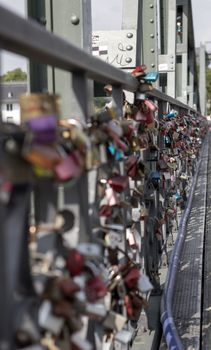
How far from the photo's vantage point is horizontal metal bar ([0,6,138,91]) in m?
1.06

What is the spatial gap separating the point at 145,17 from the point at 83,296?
639 cm

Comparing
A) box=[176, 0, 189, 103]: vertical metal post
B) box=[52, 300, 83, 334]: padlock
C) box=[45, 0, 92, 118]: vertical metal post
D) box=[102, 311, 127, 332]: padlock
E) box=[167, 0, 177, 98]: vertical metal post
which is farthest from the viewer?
box=[176, 0, 189, 103]: vertical metal post

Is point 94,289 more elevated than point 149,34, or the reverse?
point 149,34

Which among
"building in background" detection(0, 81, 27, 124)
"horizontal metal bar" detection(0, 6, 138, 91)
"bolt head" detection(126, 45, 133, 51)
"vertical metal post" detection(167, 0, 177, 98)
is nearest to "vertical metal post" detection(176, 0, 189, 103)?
"vertical metal post" detection(167, 0, 177, 98)

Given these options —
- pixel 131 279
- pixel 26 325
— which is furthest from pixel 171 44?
pixel 26 325

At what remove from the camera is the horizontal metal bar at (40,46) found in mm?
1060

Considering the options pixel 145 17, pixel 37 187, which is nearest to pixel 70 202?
pixel 37 187

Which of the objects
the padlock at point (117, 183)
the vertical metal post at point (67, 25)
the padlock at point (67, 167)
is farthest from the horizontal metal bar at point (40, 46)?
the vertical metal post at point (67, 25)

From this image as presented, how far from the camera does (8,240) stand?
1.07 m

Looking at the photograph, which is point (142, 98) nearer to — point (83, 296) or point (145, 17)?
point (83, 296)

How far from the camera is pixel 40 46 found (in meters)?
1.20

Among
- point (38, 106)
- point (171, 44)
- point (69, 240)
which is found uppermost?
point (171, 44)

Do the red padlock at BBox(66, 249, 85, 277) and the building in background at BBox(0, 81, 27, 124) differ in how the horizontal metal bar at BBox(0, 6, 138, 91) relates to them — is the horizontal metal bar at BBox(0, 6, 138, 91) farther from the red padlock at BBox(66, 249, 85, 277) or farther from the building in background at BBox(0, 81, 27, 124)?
the red padlock at BBox(66, 249, 85, 277)

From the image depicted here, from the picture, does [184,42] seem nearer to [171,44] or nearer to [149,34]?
[171,44]
